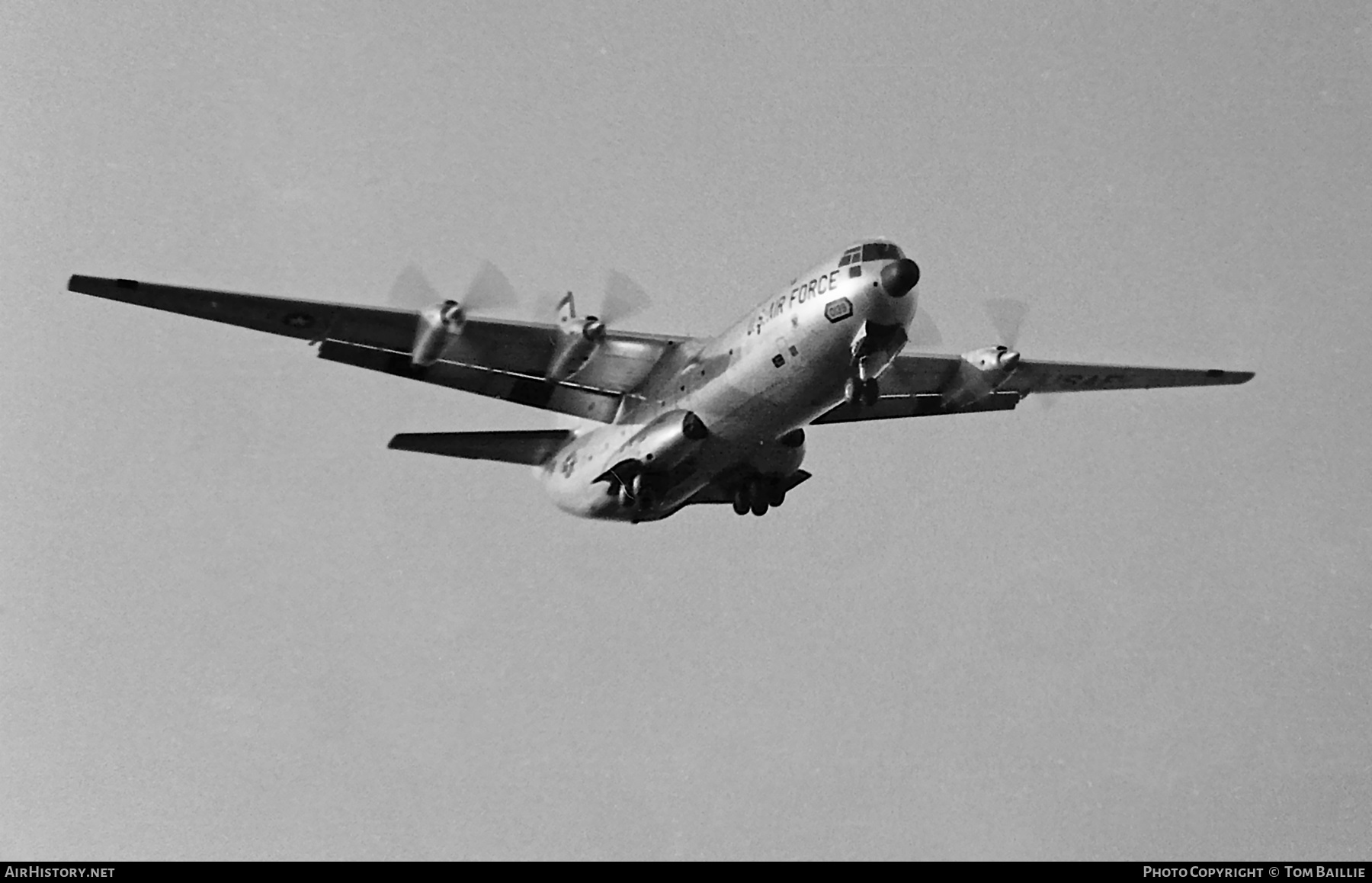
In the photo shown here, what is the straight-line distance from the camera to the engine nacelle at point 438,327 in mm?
30906

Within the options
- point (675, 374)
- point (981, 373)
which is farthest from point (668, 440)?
point (981, 373)

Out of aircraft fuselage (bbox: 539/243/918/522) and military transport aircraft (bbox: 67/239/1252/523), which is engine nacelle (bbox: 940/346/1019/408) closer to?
military transport aircraft (bbox: 67/239/1252/523)

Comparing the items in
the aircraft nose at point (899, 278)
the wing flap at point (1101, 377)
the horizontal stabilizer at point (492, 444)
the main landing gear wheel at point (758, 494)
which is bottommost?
the main landing gear wheel at point (758, 494)

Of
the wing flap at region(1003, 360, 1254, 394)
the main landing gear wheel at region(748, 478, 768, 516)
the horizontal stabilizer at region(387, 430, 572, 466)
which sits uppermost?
the wing flap at region(1003, 360, 1254, 394)

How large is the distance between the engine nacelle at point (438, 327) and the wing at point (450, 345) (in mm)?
1016

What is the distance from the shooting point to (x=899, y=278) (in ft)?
99.1

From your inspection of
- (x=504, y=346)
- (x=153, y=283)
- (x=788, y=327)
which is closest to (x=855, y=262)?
(x=788, y=327)

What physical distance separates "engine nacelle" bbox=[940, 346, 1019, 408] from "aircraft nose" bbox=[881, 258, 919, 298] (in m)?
6.20

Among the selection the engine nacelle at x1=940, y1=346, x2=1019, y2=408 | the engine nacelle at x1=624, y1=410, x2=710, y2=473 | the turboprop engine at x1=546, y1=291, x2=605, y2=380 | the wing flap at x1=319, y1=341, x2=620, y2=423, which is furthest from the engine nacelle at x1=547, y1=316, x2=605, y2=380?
the engine nacelle at x1=940, y1=346, x2=1019, y2=408

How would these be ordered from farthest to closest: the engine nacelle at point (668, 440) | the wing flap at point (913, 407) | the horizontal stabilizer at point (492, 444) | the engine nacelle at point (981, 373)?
the wing flap at point (913, 407) → the horizontal stabilizer at point (492, 444) → the engine nacelle at point (981, 373) → the engine nacelle at point (668, 440)

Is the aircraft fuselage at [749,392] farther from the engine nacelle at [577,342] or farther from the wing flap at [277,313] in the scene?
the wing flap at [277,313]

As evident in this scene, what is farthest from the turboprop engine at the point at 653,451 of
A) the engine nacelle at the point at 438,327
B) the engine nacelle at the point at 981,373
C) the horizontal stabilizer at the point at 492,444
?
the engine nacelle at the point at 981,373

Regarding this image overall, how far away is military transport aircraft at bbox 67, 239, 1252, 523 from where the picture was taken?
30953 millimetres
